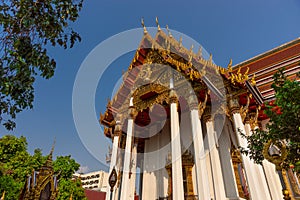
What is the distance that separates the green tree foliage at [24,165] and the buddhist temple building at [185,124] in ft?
21.4

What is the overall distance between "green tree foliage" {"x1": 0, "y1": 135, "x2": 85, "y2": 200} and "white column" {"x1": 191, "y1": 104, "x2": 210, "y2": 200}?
→ 417 inches

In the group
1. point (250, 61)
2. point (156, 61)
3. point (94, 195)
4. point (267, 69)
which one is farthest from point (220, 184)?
point (94, 195)

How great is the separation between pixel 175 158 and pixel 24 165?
1348 centimetres

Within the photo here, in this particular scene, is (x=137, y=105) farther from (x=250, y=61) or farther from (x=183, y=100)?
(x=250, y=61)

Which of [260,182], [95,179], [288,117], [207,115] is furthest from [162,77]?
[95,179]

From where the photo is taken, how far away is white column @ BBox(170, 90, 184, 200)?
689cm

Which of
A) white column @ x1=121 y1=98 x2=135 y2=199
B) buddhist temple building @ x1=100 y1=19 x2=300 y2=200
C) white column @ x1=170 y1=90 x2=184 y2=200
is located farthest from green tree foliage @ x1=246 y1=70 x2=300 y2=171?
white column @ x1=121 y1=98 x2=135 y2=199

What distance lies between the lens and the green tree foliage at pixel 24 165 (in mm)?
14664

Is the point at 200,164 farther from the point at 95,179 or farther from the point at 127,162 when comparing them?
the point at 95,179

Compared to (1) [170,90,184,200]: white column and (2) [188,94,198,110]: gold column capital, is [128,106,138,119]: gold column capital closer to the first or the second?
(1) [170,90,184,200]: white column

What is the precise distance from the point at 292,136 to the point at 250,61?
45.2 ft

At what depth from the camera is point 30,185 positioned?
22.6 ft

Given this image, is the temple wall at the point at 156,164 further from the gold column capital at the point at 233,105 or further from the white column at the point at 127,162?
the gold column capital at the point at 233,105

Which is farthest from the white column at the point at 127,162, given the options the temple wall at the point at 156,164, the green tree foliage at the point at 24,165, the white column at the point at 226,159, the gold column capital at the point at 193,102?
the green tree foliage at the point at 24,165
